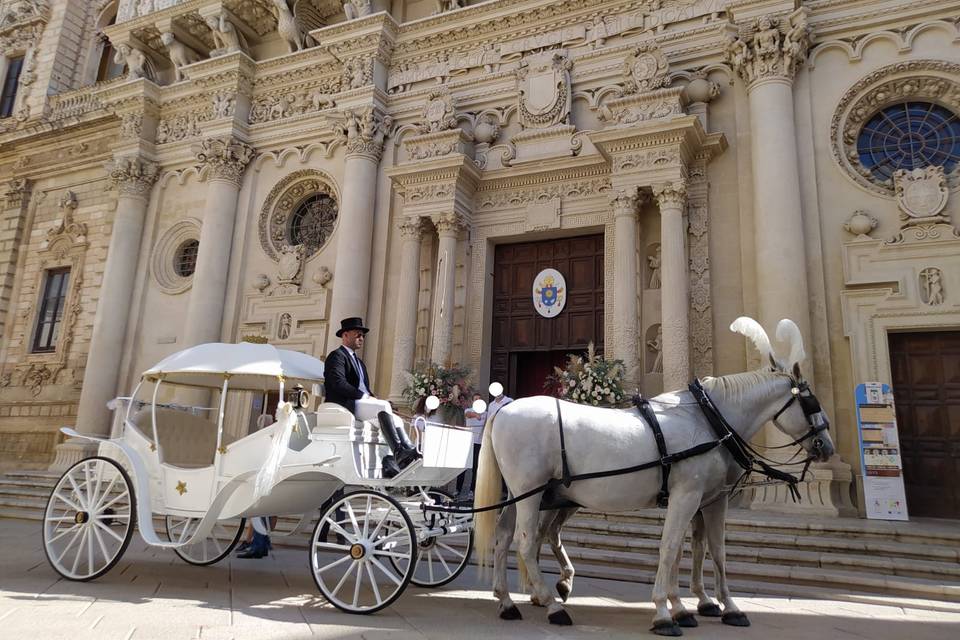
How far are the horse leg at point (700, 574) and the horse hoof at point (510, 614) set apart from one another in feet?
4.61

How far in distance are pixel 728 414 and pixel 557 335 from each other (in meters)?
7.35

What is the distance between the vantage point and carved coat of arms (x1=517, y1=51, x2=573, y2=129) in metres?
12.7

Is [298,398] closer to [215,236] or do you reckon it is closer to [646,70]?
[646,70]

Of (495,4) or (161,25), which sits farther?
(161,25)

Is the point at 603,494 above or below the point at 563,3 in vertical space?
below

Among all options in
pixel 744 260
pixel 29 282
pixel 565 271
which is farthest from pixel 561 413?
pixel 29 282

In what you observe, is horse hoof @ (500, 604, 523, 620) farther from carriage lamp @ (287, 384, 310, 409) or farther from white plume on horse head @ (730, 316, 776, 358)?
white plume on horse head @ (730, 316, 776, 358)

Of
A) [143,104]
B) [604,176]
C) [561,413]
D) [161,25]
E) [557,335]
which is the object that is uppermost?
[161,25]

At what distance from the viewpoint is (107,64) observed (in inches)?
837

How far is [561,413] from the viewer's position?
16.3 ft

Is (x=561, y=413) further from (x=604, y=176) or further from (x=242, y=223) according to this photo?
(x=242, y=223)

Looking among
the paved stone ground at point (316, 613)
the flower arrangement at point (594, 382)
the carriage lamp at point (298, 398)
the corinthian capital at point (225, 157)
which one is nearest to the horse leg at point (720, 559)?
the paved stone ground at point (316, 613)

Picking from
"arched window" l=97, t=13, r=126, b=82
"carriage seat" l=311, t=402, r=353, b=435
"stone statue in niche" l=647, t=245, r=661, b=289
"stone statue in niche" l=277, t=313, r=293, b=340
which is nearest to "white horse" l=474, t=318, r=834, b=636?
"carriage seat" l=311, t=402, r=353, b=435

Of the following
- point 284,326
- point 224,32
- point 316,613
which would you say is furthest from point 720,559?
point 224,32
